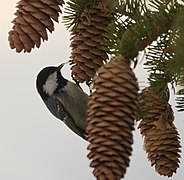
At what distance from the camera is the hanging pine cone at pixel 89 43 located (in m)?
0.79

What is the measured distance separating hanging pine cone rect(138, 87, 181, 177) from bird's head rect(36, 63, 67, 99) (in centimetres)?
99

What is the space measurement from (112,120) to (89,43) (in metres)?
0.29

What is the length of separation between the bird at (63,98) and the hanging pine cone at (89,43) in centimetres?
96

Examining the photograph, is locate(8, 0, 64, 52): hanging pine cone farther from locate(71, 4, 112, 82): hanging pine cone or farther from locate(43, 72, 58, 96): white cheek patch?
locate(43, 72, 58, 96): white cheek patch

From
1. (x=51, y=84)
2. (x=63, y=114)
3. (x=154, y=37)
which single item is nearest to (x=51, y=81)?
(x=51, y=84)

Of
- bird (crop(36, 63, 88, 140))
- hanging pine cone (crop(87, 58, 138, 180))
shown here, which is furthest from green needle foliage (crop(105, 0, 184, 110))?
bird (crop(36, 63, 88, 140))

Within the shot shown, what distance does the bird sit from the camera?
71.0 inches

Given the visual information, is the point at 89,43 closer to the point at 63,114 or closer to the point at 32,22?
the point at 32,22

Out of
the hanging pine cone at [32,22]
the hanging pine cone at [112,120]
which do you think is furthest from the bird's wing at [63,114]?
the hanging pine cone at [112,120]

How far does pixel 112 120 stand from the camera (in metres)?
0.53

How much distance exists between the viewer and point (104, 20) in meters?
0.80

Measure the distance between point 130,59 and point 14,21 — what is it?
0.26 meters

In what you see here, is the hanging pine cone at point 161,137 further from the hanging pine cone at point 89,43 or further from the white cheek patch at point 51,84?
the white cheek patch at point 51,84

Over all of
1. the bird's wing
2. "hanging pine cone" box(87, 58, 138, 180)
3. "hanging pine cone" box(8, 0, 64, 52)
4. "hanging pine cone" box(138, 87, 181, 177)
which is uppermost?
the bird's wing
